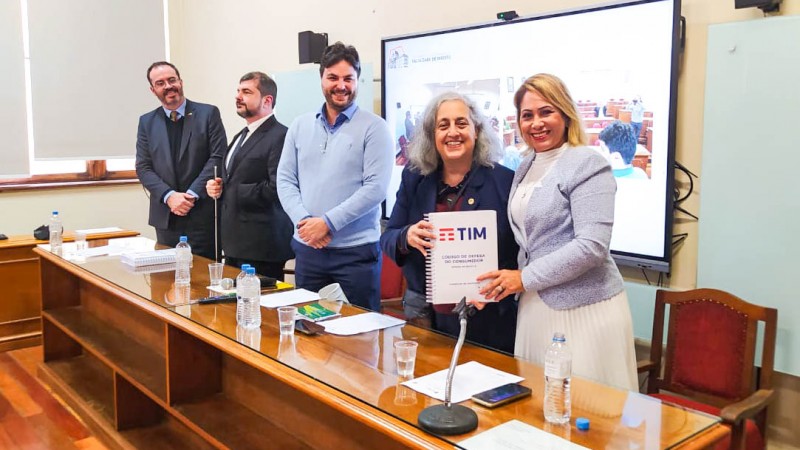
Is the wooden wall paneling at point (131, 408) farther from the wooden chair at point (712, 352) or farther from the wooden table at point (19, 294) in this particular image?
the wooden chair at point (712, 352)

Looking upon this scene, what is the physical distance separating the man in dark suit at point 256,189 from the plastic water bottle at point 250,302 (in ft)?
3.89

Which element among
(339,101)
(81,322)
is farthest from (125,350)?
(339,101)

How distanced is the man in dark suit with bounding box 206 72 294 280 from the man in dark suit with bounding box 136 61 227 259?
1.44 ft

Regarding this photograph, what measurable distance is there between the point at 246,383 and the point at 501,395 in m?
1.14

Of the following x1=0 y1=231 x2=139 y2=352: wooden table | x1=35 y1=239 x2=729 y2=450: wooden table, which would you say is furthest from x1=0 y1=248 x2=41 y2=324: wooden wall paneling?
x1=35 y1=239 x2=729 y2=450: wooden table

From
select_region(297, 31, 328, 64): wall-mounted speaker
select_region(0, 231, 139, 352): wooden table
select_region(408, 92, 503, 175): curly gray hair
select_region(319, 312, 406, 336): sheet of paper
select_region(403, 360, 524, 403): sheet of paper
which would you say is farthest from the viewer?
select_region(297, 31, 328, 64): wall-mounted speaker

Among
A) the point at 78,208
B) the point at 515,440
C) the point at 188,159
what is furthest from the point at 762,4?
the point at 78,208

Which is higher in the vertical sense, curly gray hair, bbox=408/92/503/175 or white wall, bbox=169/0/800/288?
white wall, bbox=169/0/800/288

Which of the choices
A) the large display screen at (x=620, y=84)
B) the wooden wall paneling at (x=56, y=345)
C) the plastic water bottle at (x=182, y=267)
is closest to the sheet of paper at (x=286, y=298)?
the plastic water bottle at (x=182, y=267)

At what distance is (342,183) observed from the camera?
2.90 metres

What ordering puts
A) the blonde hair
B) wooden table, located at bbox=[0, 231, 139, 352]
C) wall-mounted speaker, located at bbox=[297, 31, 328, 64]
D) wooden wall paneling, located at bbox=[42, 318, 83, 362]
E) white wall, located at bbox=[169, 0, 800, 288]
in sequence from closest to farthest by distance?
the blonde hair < white wall, located at bbox=[169, 0, 800, 288] < wooden wall paneling, located at bbox=[42, 318, 83, 362] < wooden table, located at bbox=[0, 231, 139, 352] < wall-mounted speaker, located at bbox=[297, 31, 328, 64]

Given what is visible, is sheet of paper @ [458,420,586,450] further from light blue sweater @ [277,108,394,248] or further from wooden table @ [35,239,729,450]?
light blue sweater @ [277,108,394,248]

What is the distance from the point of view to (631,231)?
2.92m

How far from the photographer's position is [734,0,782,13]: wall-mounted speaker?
2.45 m
